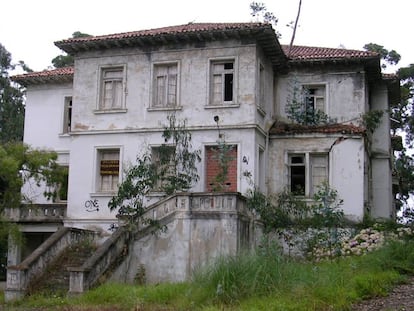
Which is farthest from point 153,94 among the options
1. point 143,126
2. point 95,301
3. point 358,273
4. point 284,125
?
point 358,273

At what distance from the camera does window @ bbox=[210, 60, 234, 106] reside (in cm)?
2356

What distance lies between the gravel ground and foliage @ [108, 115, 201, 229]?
29.1ft

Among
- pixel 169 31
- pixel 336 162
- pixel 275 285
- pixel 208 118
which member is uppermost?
pixel 169 31

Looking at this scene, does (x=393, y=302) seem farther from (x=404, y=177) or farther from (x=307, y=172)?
(x=404, y=177)

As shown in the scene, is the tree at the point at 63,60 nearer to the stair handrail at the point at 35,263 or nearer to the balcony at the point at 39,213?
the balcony at the point at 39,213

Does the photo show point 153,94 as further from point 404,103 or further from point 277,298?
point 404,103

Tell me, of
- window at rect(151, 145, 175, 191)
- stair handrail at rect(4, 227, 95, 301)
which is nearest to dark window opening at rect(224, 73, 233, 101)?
window at rect(151, 145, 175, 191)

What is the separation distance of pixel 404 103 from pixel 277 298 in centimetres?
2997

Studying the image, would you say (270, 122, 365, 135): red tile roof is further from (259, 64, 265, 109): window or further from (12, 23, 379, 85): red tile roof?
(12, 23, 379, 85): red tile roof

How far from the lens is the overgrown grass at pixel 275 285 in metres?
13.5

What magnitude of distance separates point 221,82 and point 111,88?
4.31 meters

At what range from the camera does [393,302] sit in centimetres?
1328

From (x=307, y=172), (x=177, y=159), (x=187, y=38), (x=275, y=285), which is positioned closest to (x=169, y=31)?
(x=187, y=38)

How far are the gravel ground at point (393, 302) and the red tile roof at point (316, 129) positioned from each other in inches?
401
